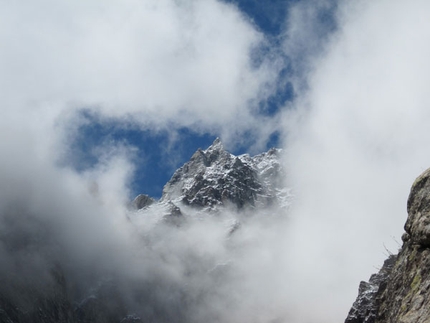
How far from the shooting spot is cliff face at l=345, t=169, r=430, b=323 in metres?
17.3

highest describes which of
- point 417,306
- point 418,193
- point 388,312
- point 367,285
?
point 367,285

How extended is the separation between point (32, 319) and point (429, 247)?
203725 mm

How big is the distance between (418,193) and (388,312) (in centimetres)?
503

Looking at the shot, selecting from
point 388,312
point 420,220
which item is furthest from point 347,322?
point 420,220

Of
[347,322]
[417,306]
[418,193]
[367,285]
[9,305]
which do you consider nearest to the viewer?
[417,306]

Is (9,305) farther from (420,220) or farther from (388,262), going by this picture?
(420,220)

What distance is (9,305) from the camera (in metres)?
192

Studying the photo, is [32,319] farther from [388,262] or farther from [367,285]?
[388,262]

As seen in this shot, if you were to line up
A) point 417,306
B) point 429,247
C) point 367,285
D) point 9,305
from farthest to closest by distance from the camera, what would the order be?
point 9,305 < point 367,285 < point 429,247 < point 417,306

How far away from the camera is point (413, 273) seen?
19.1 m

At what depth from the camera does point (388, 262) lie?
128 ft

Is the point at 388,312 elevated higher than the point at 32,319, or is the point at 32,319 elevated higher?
the point at 32,319

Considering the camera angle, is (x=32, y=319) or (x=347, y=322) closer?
(x=347, y=322)

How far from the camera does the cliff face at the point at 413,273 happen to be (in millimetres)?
17281
